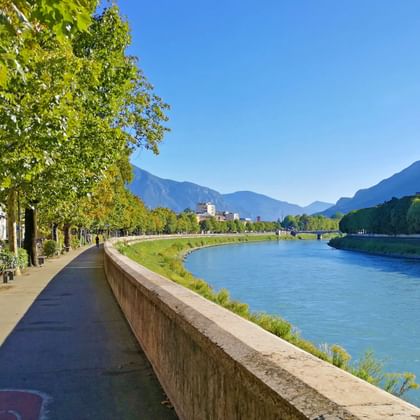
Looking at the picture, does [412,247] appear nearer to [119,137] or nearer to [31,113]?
[119,137]

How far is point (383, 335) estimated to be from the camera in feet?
74.6

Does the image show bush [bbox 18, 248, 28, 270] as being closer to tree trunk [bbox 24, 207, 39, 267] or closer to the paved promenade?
tree trunk [bbox 24, 207, 39, 267]

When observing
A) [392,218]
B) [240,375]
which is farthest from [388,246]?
[240,375]

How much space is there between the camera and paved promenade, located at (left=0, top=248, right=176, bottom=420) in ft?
18.0

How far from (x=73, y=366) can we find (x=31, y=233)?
2119 centimetres

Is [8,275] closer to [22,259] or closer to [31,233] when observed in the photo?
[22,259]

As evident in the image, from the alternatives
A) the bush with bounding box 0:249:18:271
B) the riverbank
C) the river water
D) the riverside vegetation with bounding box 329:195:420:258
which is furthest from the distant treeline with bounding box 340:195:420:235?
the bush with bounding box 0:249:18:271

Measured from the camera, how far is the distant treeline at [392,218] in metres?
94.8

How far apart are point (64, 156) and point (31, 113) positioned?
706 centimetres

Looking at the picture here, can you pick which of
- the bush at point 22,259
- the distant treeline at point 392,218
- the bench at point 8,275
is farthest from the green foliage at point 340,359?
the distant treeline at point 392,218

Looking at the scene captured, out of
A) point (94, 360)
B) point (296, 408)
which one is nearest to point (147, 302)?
point (94, 360)

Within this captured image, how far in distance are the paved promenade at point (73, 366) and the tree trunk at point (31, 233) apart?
13663mm

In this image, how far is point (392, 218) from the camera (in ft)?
346

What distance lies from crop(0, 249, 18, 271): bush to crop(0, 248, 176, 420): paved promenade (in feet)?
25.7
